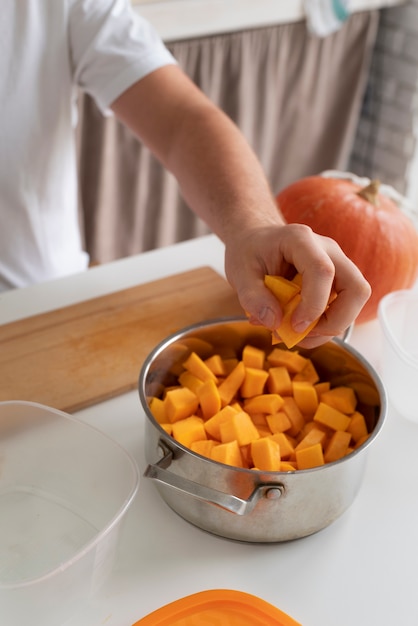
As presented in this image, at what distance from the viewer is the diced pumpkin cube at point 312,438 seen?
85cm

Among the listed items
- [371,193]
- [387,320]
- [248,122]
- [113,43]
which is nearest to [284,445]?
[387,320]

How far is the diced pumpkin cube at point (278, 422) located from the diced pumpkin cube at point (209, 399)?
0.06m

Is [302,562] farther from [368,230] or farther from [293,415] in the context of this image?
[368,230]

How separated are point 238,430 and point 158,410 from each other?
11 cm

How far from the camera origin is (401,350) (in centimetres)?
101

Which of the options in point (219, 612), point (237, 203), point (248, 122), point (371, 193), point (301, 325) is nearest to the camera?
point (219, 612)

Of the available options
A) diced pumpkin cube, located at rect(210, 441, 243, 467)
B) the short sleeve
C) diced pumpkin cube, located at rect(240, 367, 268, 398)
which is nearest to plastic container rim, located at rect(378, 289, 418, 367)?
diced pumpkin cube, located at rect(240, 367, 268, 398)

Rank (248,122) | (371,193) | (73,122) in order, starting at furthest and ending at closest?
(248,122), (73,122), (371,193)

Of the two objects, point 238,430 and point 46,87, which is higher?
point 46,87

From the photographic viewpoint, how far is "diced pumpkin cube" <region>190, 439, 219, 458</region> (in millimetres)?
822

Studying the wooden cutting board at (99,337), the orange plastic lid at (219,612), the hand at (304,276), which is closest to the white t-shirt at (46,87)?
the wooden cutting board at (99,337)

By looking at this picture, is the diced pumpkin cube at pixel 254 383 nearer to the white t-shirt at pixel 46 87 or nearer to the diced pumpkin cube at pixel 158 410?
the diced pumpkin cube at pixel 158 410

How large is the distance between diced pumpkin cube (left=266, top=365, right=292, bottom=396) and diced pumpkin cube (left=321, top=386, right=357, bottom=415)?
0.05 m

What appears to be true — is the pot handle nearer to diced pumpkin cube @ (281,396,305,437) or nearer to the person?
diced pumpkin cube @ (281,396,305,437)
